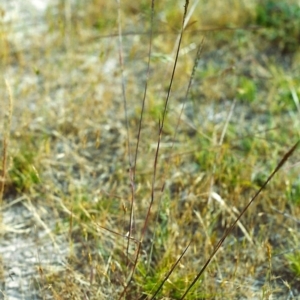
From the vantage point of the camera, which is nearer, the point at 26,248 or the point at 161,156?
the point at 26,248

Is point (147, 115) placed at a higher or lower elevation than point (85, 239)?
higher

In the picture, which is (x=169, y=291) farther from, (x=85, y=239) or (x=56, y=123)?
(x=56, y=123)

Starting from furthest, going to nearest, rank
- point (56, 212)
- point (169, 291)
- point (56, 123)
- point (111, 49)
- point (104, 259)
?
point (111, 49), point (56, 123), point (56, 212), point (104, 259), point (169, 291)

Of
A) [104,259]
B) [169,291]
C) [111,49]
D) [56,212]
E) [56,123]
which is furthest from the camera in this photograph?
[111,49]

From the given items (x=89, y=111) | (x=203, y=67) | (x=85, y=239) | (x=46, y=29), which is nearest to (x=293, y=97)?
(x=203, y=67)

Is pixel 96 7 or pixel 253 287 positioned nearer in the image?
pixel 253 287

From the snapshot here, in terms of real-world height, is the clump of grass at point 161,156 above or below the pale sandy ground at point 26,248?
above

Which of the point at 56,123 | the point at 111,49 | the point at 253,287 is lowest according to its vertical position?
the point at 253,287

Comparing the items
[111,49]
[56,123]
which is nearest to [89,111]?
[56,123]

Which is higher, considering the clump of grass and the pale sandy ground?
the clump of grass

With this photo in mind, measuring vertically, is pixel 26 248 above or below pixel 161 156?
below
